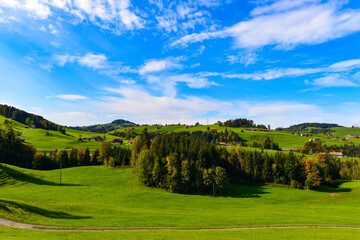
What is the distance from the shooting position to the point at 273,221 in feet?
129

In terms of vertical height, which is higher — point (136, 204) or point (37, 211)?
point (37, 211)

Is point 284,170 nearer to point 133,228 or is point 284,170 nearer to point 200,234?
point 200,234

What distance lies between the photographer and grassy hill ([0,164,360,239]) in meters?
36.0

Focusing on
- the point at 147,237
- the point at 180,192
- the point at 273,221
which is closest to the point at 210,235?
the point at 147,237

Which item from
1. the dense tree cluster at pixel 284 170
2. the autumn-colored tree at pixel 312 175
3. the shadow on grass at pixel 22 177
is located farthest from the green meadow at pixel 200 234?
the dense tree cluster at pixel 284 170

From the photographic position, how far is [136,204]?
5616 cm

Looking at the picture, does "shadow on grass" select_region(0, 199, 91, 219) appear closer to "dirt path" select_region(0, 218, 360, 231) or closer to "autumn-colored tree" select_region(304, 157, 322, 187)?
"dirt path" select_region(0, 218, 360, 231)

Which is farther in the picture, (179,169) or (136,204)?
(179,169)

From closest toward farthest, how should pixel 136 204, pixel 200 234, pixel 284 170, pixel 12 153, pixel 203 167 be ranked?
pixel 200 234 → pixel 136 204 → pixel 203 167 → pixel 284 170 → pixel 12 153

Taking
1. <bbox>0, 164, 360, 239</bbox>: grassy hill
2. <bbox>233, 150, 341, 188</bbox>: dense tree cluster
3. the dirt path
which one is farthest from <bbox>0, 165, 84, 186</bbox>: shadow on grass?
<bbox>233, 150, 341, 188</bbox>: dense tree cluster

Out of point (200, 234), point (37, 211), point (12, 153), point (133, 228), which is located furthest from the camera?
point (12, 153)

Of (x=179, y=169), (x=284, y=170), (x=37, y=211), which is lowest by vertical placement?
(x=37, y=211)

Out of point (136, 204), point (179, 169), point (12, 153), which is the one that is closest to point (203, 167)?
point (179, 169)

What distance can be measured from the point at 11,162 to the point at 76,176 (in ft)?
166
